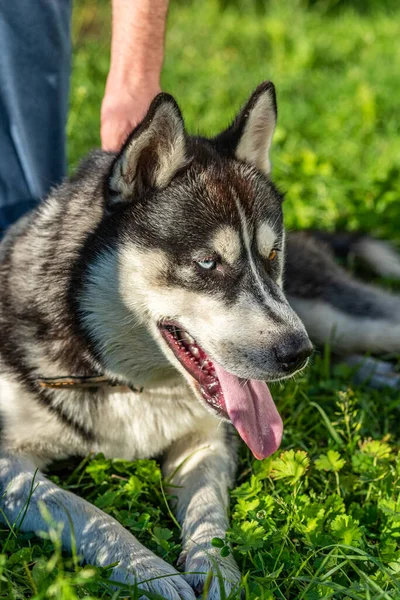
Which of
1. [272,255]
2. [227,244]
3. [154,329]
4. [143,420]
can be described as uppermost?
[227,244]

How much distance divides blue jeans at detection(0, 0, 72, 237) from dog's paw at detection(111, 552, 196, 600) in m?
2.01

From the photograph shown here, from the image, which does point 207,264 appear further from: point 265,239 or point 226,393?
point 226,393

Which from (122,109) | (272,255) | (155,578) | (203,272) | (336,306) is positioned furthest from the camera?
(336,306)

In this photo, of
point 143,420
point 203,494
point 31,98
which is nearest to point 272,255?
point 143,420

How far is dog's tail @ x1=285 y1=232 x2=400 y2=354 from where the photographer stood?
163 inches

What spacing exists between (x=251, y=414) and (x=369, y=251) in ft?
7.64

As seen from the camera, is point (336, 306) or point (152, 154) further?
point (336, 306)

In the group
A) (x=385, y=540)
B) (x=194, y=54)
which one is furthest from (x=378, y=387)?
(x=194, y=54)

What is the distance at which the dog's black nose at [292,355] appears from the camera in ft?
8.27

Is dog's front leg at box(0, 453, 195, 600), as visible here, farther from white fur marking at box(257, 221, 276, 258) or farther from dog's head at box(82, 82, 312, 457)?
white fur marking at box(257, 221, 276, 258)

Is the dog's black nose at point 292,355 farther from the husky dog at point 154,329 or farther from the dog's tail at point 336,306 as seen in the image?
the dog's tail at point 336,306

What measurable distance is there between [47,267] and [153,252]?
0.46 m

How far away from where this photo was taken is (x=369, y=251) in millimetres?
4773

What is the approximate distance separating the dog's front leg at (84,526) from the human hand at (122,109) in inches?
56.4
